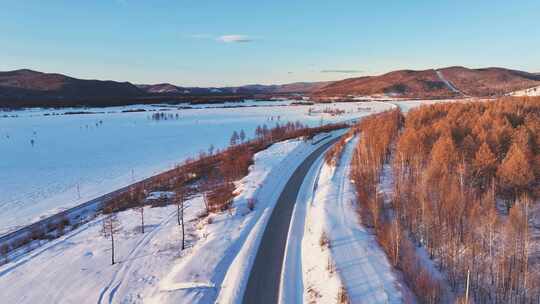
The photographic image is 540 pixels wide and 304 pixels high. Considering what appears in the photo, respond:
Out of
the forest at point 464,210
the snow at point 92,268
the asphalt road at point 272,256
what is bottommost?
the snow at point 92,268

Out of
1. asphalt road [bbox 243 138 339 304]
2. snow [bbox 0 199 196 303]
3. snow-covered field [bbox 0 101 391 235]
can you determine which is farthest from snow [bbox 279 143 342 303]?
snow-covered field [bbox 0 101 391 235]

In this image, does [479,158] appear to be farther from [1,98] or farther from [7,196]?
[1,98]

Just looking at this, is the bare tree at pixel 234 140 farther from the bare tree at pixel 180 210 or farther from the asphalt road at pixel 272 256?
the asphalt road at pixel 272 256

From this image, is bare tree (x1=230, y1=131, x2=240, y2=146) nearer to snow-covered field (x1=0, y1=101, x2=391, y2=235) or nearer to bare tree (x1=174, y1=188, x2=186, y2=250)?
snow-covered field (x1=0, y1=101, x2=391, y2=235)

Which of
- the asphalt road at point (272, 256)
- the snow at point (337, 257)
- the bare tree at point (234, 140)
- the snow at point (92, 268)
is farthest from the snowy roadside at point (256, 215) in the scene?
the bare tree at point (234, 140)

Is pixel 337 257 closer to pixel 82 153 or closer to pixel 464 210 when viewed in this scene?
pixel 464 210

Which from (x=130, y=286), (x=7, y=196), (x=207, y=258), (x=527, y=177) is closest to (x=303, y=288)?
(x=207, y=258)

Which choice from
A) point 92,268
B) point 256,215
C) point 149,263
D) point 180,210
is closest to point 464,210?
point 256,215
